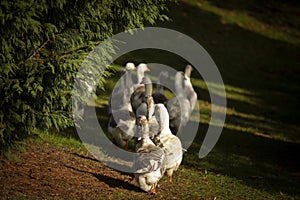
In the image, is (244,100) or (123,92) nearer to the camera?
(123,92)

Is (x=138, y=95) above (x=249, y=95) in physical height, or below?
above

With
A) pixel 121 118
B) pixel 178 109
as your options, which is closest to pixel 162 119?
pixel 121 118

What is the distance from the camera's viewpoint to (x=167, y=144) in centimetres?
1150

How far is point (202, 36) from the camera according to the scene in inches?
1141

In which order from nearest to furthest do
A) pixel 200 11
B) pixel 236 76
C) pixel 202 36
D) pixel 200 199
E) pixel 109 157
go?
1. pixel 200 199
2. pixel 109 157
3. pixel 236 76
4. pixel 202 36
5. pixel 200 11

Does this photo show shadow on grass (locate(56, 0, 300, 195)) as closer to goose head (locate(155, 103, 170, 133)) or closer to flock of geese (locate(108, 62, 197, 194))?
flock of geese (locate(108, 62, 197, 194))

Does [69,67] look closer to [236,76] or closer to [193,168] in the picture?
[193,168]

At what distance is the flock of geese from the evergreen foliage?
59.0 inches

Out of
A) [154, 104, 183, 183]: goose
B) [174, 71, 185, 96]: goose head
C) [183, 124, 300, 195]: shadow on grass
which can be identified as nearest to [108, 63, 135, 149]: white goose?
[154, 104, 183, 183]: goose

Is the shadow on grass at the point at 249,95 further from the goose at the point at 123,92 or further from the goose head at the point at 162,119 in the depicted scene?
the goose at the point at 123,92

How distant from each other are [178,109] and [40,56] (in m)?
5.48

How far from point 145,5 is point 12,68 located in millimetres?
2914

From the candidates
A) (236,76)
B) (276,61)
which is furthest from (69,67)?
(276,61)

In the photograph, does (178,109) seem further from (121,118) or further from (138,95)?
(121,118)
